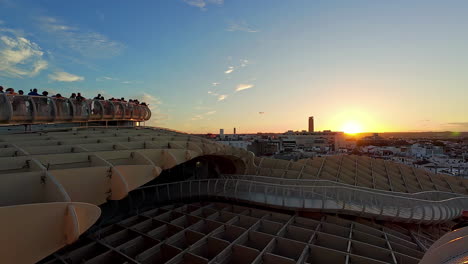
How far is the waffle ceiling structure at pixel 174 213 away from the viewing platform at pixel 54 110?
1.07 m

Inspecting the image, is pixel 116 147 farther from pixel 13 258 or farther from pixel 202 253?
pixel 13 258

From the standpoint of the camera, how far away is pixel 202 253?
10.3 m

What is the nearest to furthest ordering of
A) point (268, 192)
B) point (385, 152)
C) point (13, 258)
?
point (13, 258)
point (268, 192)
point (385, 152)

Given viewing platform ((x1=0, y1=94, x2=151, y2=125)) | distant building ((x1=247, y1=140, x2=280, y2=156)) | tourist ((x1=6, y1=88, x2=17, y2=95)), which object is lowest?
distant building ((x1=247, y1=140, x2=280, y2=156))

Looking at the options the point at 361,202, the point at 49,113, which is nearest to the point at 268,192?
the point at 361,202

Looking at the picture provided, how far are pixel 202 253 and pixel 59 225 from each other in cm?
649

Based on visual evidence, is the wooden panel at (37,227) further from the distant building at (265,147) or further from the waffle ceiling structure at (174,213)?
the distant building at (265,147)

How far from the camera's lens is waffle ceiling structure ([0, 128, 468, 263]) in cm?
565

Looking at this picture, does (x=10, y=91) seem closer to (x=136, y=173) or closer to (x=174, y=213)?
(x=136, y=173)

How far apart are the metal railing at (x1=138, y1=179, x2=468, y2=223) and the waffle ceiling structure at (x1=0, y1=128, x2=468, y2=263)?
0.23 ft

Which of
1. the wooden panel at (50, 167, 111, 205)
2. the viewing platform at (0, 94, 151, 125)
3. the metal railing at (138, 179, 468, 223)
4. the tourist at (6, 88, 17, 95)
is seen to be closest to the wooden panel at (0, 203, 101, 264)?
the wooden panel at (50, 167, 111, 205)

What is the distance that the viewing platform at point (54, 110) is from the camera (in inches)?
487

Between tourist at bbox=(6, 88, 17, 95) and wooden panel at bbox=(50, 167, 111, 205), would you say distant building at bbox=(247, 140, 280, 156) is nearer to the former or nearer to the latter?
tourist at bbox=(6, 88, 17, 95)

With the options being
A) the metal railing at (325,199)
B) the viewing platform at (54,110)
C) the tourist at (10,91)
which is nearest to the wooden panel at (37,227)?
the metal railing at (325,199)
